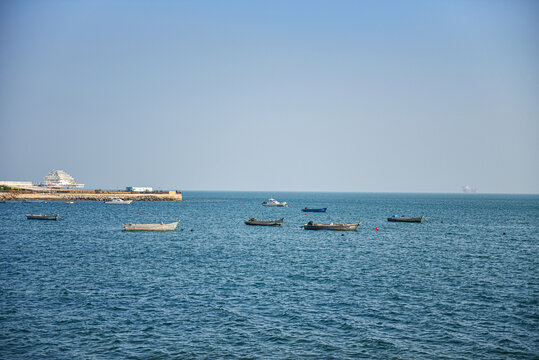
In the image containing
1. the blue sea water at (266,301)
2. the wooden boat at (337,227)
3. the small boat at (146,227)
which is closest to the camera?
the blue sea water at (266,301)

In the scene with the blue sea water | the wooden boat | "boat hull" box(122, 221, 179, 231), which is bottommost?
the blue sea water

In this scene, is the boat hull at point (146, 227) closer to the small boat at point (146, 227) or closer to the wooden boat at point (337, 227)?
the small boat at point (146, 227)

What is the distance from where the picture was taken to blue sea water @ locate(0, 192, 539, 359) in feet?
77.2

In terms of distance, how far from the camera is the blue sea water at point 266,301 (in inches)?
926

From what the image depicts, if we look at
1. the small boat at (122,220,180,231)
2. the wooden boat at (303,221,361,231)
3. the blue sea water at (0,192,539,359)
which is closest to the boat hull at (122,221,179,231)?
the small boat at (122,220,180,231)

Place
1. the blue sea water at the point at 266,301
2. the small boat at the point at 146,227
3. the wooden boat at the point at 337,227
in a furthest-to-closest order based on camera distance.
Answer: the wooden boat at the point at 337,227 → the small boat at the point at 146,227 → the blue sea water at the point at 266,301

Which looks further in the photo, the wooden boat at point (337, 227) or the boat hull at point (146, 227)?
the wooden boat at point (337, 227)

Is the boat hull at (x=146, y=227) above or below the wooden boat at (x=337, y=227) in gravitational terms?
below

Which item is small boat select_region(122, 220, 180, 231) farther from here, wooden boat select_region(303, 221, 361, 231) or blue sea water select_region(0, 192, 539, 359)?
wooden boat select_region(303, 221, 361, 231)

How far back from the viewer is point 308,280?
128ft

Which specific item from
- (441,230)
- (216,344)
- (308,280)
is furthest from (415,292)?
(441,230)

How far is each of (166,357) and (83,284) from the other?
1716 centimetres

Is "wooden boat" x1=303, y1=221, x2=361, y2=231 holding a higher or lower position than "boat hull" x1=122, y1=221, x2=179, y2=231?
higher

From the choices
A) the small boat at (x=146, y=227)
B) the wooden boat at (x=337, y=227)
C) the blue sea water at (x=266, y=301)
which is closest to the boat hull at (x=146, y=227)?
the small boat at (x=146, y=227)
